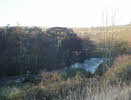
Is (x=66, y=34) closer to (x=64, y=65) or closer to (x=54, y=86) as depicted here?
(x=64, y=65)

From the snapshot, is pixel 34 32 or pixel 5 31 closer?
pixel 5 31

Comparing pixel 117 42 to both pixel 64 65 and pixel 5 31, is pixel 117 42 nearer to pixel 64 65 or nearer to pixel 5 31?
pixel 64 65

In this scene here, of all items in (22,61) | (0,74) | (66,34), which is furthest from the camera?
(66,34)

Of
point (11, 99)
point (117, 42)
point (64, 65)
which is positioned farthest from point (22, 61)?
point (11, 99)

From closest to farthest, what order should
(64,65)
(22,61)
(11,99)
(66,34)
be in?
1. (11,99)
2. (22,61)
3. (64,65)
4. (66,34)

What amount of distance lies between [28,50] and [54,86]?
10586 millimetres

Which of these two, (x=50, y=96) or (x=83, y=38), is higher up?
(x=83, y=38)

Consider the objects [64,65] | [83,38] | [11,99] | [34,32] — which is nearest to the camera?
[11,99]

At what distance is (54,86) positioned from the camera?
219 inches

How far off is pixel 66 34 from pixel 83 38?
2.38 m

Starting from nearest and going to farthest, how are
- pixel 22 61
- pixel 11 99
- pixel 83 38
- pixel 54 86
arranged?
pixel 11 99, pixel 54 86, pixel 22 61, pixel 83 38

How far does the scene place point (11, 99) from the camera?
4.95 m

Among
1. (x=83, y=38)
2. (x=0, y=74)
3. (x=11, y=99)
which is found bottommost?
(x=0, y=74)

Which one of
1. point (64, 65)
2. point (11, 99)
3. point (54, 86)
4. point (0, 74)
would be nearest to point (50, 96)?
point (54, 86)
